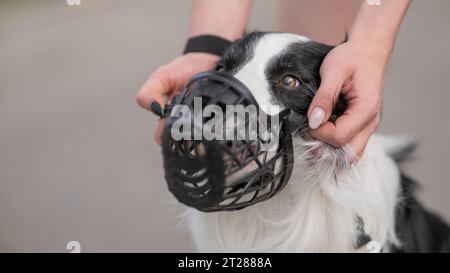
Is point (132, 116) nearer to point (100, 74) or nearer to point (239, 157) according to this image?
point (100, 74)

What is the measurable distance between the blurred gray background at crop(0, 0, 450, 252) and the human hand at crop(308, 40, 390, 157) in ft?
1.89

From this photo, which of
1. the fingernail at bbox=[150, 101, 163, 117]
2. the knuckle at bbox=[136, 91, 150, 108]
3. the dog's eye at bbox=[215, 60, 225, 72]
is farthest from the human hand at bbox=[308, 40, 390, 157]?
the knuckle at bbox=[136, 91, 150, 108]

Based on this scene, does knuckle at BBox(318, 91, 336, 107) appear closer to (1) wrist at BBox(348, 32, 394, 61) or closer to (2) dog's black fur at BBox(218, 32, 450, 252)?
(2) dog's black fur at BBox(218, 32, 450, 252)

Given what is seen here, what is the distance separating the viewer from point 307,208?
136 cm

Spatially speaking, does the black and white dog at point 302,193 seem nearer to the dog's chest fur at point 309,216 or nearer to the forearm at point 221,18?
the dog's chest fur at point 309,216

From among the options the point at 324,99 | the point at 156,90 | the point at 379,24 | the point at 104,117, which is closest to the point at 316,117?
the point at 324,99

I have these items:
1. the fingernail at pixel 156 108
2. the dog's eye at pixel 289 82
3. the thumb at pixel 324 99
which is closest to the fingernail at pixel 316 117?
the thumb at pixel 324 99

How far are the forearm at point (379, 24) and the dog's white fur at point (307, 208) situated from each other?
158mm

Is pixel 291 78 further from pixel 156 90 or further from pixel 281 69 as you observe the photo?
pixel 156 90

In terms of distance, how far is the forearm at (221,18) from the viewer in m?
1.71

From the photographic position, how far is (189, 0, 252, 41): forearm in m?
1.71

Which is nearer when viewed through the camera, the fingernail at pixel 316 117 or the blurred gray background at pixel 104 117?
the fingernail at pixel 316 117

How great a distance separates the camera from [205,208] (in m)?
1.17
